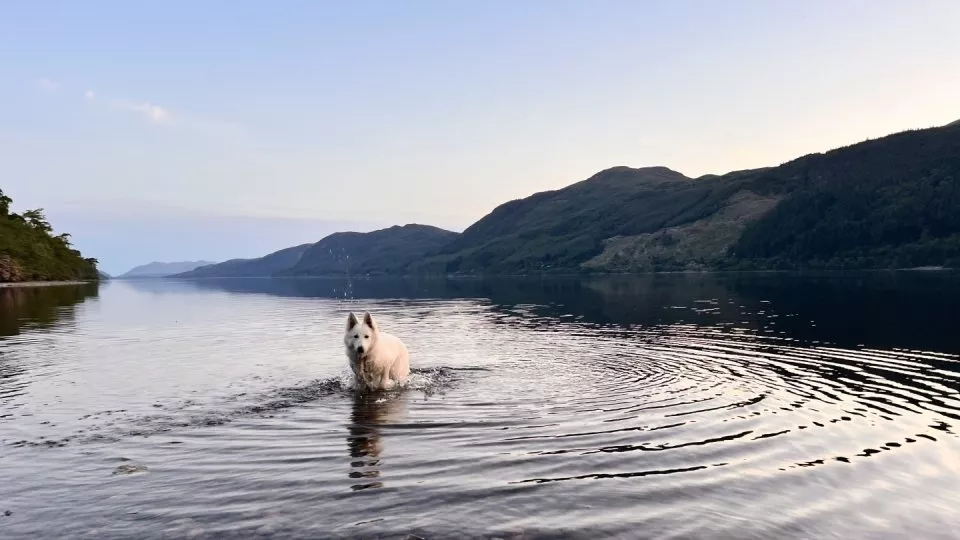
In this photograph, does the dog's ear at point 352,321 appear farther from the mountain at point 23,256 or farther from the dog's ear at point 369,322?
the mountain at point 23,256

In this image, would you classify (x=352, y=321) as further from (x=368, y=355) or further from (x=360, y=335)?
(x=368, y=355)

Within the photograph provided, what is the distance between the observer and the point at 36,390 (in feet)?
69.2

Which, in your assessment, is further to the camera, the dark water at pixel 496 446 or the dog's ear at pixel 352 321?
the dog's ear at pixel 352 321

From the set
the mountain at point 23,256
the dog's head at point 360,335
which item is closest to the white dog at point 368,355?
the dog's head at point 360,335

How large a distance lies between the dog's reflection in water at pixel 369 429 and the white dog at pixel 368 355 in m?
0.58

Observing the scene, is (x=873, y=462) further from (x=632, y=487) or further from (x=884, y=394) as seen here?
(x=884, y=394)

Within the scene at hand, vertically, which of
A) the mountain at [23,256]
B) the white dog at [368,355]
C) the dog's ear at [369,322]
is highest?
the mountain at [23,256]

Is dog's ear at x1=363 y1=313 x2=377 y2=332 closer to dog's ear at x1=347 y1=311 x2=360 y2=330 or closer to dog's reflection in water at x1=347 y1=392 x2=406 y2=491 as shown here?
dog's ear at x1=347 y1=311 x2=360 y2=330

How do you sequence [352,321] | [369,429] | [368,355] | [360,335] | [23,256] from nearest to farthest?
[369,429] < [360,335] < [368,355] < [352,321] < [23,256]

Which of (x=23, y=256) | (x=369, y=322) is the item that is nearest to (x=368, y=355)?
(x=369, y=322)

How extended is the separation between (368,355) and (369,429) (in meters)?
5.33

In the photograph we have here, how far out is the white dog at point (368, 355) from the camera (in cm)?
2027

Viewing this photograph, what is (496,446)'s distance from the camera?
→ 13.6 m

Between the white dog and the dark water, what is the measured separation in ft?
3.44
